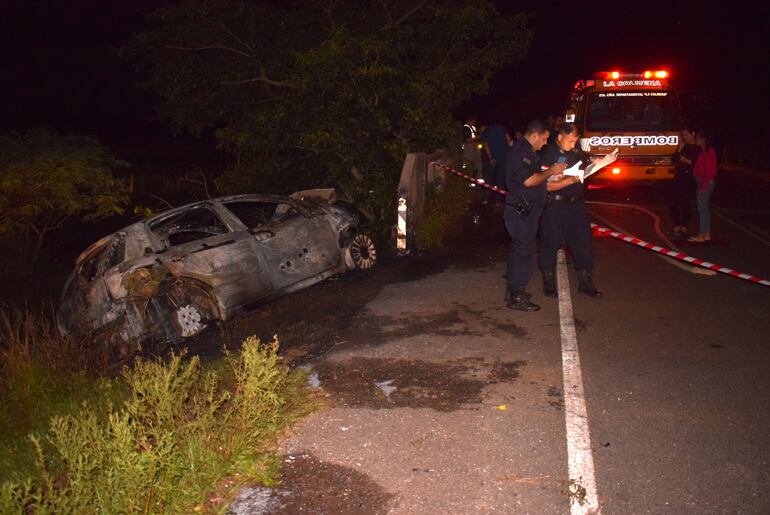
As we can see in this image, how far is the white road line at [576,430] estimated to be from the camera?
377 cm

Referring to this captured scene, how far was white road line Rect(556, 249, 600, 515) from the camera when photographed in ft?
12.4

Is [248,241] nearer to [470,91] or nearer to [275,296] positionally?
[275,296]

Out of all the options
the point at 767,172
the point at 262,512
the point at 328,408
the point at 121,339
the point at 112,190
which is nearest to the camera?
the point at 262,512

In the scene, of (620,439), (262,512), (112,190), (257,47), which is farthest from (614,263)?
(257,47)

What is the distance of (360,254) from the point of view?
→ 9.74 m

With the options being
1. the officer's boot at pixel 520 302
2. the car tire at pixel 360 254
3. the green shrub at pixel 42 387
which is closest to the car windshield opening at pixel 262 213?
the car tire at pixel 360 254

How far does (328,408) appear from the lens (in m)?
5.00

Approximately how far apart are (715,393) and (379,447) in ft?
8.20

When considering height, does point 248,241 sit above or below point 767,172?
above

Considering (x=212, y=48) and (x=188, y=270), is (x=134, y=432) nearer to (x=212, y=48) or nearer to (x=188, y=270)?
(x=188, y=270)

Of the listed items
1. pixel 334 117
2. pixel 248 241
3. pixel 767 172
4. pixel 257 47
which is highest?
pixel 257 47

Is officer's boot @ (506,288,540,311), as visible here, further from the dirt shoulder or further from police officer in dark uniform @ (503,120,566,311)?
the dirt shoulder

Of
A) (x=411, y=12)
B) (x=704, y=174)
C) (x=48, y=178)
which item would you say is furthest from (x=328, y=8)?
(x=704, y=174)

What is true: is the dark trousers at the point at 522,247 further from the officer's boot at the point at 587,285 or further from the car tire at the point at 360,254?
the car tire at the point at 360,254
